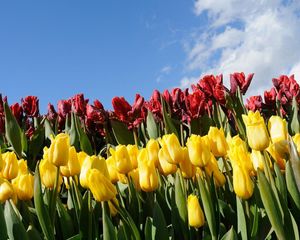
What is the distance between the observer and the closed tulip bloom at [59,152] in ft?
7.45

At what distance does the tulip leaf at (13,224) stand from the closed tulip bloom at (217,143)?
962mm

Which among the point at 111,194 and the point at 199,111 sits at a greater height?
the point at 199,111

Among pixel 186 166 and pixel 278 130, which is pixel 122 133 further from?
pixel 278 130

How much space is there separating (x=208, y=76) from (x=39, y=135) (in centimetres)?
151

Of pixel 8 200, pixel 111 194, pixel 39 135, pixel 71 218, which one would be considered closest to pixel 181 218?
pixel 111 194

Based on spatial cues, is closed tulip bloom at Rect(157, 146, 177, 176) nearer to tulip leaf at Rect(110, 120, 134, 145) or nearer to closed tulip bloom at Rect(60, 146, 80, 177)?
closed tulip bloom at Rect(60, 146, 80, 177)

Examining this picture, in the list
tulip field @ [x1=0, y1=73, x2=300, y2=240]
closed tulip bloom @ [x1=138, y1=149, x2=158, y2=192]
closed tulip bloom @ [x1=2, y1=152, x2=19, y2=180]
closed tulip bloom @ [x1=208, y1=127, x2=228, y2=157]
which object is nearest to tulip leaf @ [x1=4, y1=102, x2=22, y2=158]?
tulip field @ [x1=0, y1=73, x2=300, y2=240]

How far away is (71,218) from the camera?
259 centimetres

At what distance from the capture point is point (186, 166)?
2.42 meters

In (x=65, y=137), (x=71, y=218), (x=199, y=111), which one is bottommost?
(x=71, y=218)

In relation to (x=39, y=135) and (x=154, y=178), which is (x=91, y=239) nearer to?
(x=154, y=178)

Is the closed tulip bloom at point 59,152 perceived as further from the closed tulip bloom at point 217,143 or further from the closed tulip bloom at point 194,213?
the closed tulip bloom at point 217,143

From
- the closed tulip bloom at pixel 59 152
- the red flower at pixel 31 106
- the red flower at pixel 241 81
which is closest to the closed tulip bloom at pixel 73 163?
the closed tulip bloom at pixel 59 152

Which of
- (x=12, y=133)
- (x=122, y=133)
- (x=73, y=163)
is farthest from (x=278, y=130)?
(x=12, y=133)
